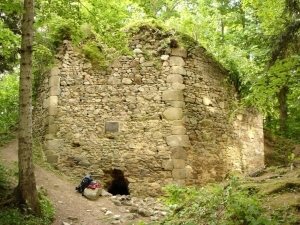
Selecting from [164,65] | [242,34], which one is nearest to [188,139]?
[164,65]

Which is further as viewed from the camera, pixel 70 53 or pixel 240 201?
pixel 70 53

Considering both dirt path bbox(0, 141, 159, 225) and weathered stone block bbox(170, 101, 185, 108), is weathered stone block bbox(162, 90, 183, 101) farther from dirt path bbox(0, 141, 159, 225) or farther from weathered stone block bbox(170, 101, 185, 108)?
dirt path bbox(0, 141, 159, 225)

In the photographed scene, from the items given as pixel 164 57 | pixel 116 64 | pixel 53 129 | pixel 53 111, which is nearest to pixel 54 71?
pixel 53 111

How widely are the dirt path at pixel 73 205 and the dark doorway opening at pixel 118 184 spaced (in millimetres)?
824

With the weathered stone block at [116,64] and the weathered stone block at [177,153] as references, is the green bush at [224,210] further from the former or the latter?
the weathered stone block at [116,64]

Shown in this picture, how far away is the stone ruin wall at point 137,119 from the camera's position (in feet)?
27.9

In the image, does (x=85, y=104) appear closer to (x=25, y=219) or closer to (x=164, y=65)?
(x=164, y=65)

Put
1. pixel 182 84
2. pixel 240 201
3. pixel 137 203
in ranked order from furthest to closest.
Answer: pixel 182 84 < pixel 137 203 < pixel 240 201

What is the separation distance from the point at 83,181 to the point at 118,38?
3566 mm

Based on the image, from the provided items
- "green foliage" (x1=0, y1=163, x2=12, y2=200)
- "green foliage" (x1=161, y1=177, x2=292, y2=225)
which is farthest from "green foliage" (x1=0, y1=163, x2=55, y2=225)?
"green foliage" (x1=161, y1=177, x2=292, y2=225)

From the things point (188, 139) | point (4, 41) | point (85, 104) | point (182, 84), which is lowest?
point (188, 139)

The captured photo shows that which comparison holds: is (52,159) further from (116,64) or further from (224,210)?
(224,210)

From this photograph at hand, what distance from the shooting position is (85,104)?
8.84m

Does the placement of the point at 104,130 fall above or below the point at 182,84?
below
